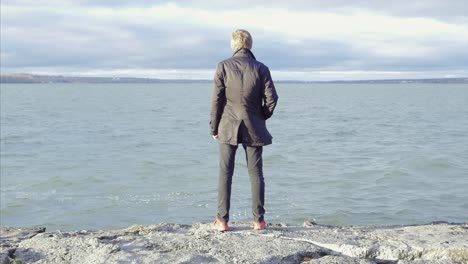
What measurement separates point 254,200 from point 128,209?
614cm

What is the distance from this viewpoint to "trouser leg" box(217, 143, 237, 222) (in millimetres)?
6119

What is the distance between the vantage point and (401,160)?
60.6ft

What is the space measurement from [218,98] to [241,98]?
23 cm

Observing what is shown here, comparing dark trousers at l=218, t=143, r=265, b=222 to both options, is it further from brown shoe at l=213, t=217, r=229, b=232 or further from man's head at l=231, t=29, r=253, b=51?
man's head at l=231, t=29, r=253, b=51

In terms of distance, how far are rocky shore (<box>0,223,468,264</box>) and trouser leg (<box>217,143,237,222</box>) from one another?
9.2 inches

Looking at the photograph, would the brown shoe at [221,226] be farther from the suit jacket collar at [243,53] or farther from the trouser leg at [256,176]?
the suit jacket collar at [243,53]

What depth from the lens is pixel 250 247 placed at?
5.57 m

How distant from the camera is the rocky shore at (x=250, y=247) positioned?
17.5ft

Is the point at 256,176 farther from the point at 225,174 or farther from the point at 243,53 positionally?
the point at 243,53

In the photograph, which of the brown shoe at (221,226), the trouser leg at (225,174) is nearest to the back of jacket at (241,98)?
the trouser leg at (225,174)

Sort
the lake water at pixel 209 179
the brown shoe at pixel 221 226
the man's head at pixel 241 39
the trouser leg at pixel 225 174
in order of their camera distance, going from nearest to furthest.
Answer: the man's head at pixel 241 39, the trouser leg at pixel 225 174, the brown shoe at pixel 221 226, the lake water at pixel 209 179

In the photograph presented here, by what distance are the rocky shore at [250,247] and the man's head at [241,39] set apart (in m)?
1.89

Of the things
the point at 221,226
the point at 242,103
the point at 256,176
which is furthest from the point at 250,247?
the point at 242,103

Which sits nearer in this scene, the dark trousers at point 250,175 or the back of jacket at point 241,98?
the back of jacket at point 241,98
